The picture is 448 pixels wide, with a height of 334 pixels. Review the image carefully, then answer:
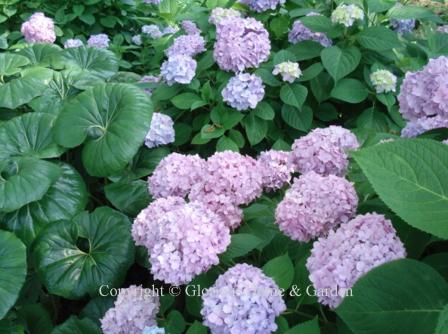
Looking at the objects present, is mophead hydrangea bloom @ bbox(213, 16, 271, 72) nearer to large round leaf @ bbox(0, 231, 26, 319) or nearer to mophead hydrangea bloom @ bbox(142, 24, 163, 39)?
large round leaf @ bbox(0, 231, 26, 319)

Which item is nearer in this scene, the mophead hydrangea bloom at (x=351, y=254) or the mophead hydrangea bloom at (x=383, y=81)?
the mophead hydrangea bloom at (x=351, y=254)

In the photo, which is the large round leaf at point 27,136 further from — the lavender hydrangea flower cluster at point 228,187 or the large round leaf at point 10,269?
the lavender hydrangea flower cluster at point 228,187

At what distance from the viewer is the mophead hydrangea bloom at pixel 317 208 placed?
1.17m

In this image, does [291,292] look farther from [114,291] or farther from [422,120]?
[114,291]

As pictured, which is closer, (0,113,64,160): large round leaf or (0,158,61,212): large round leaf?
(0,158,61,212): large round leaf

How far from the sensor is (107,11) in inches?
181

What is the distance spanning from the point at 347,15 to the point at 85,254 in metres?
1.47

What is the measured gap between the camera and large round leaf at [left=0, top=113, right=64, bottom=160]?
2131mm

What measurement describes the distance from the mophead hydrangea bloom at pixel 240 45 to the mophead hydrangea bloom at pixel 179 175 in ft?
2.92

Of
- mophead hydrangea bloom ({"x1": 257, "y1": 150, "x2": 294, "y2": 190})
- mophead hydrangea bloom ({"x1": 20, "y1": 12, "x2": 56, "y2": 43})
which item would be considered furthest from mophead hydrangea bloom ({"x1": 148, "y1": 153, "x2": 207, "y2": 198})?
mophead hydrangea bloom ({"x1": 20, "y1": 12, "x2": 56, "y2": 43})

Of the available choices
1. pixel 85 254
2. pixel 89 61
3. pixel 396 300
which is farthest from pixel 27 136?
pixel 396 300

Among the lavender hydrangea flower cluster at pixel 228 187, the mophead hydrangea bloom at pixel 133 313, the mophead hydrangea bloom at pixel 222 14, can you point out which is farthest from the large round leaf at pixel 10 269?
the mophead hydrangea bloom at pixel 222 14

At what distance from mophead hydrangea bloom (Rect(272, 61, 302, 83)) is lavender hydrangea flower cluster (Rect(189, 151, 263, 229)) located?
0.97 metres

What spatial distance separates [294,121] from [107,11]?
283 cm
